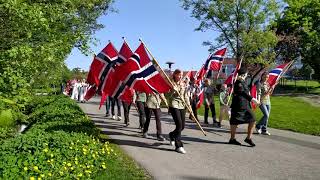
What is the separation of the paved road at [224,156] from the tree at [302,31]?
141 ft

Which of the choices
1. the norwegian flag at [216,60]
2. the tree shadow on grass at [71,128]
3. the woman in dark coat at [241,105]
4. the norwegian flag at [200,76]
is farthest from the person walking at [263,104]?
the tree shadow on grass at [71,128]

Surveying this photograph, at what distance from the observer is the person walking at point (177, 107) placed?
10045mm

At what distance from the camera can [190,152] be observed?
10.1m

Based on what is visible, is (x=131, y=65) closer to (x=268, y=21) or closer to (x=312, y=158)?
(x=312, y=158)

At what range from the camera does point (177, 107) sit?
10.3m

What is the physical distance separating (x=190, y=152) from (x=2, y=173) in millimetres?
4784

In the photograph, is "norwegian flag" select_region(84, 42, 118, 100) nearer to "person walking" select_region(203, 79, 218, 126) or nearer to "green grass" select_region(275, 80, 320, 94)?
"person walking" select_region(203, 79, 218, 126)

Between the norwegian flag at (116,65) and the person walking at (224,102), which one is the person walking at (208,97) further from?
the norwegian flag at (116,65)

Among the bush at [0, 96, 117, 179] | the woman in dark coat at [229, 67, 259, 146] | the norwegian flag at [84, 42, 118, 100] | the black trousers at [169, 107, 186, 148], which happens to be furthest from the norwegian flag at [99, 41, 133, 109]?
the bush at [0, 96, 117, 179]

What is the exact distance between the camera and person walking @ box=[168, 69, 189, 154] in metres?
10.0

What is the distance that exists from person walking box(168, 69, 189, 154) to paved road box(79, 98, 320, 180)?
0.27 meters

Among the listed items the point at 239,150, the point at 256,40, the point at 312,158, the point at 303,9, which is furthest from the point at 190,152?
the point at 303,9

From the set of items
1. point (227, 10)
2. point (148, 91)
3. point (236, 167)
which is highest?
point (227, 10)

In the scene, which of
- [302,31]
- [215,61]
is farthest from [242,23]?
[215,61]
